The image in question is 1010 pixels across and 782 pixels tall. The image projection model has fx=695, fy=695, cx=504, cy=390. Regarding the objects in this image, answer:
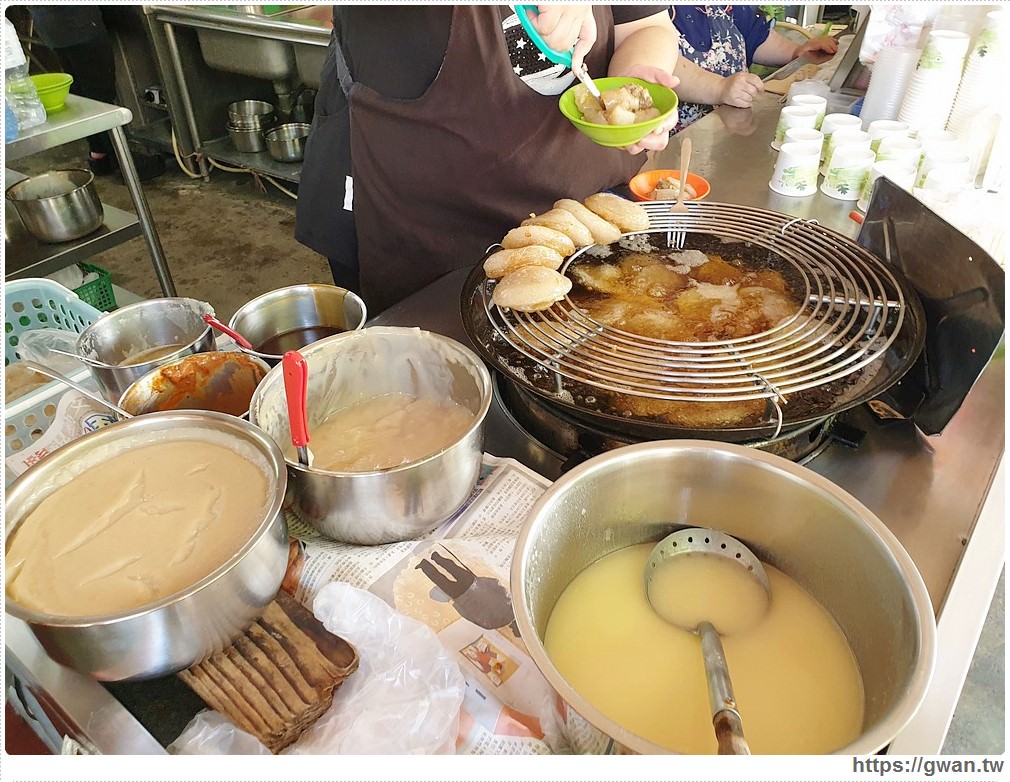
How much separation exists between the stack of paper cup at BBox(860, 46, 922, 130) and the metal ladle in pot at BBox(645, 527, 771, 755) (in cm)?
184

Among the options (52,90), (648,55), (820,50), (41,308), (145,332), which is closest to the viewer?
(145,332)

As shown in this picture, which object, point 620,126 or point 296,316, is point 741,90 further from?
point 296,316

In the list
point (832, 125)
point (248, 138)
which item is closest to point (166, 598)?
point (832, 125)

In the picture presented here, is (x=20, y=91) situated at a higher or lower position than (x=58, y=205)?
higher

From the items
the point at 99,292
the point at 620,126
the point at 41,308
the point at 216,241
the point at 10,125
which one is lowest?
the point at 216,241

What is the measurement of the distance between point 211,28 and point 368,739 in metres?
4.48

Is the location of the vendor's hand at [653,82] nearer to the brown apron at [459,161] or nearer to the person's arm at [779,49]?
the brown apron at [459,161]

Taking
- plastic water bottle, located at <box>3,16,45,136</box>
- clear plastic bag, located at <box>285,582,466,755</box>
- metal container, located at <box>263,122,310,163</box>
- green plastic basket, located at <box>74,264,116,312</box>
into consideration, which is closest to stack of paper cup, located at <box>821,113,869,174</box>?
clear plastic bag, located at <box>285,582,466,755</box>

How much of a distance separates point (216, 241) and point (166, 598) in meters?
4.07

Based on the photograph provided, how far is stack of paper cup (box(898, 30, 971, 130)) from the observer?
1915mm

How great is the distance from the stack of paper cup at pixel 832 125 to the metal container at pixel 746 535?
1524mm

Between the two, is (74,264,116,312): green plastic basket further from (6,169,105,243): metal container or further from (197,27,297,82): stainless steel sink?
(197,27,297,82): stainless steel sink

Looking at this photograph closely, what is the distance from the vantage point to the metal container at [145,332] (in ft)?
4.22

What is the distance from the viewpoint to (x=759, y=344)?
1.11m
